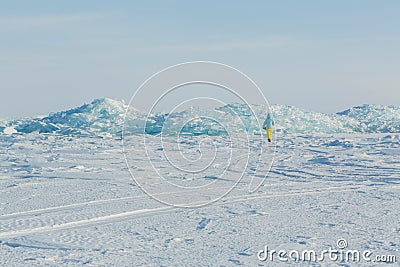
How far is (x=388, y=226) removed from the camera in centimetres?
579

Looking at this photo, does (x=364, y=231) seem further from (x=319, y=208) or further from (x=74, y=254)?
(x=74, y=254)

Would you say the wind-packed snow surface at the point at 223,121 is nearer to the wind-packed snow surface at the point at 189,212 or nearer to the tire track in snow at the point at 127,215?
the wind-packed snow surface at the point at 189,212

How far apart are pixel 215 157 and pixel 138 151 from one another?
3.15 meters

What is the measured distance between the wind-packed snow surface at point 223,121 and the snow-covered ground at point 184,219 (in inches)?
865

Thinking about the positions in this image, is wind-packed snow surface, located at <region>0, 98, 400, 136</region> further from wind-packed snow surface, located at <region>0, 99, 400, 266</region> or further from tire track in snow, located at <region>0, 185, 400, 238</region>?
tire track in snow, located at <region>0, 185, 400, 238</region>

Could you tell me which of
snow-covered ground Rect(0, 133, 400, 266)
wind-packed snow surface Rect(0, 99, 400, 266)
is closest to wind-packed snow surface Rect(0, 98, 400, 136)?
wind-packed snow surface Rect(0, 99, 400, 266)

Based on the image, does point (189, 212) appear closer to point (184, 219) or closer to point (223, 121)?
point (184, 219)

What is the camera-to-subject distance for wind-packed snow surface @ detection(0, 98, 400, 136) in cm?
3572

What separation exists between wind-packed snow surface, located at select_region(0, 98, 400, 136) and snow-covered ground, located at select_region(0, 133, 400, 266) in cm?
2196

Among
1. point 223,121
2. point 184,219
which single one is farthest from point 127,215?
point 223,121

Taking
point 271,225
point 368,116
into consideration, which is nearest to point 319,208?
point 271,225

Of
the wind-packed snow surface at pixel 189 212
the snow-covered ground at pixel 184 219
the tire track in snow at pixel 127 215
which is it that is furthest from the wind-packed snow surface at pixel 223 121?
the tire track in snow at pixel 127 215

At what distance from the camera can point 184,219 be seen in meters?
6.31

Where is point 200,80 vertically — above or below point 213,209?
above
